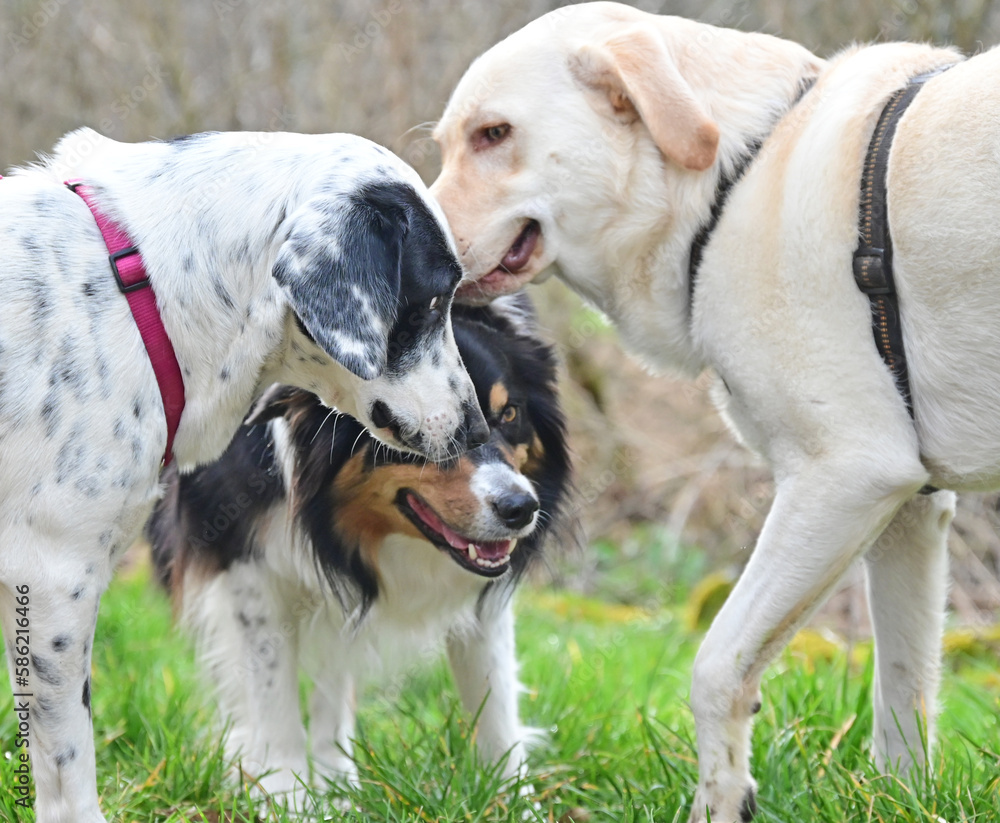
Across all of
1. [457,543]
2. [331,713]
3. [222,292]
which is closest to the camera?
[222,292]

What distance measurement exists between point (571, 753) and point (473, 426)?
1405 millimetres

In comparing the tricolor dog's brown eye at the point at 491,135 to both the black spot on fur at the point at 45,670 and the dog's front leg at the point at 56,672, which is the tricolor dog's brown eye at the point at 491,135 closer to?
the dog's front leg at the point at 56,672

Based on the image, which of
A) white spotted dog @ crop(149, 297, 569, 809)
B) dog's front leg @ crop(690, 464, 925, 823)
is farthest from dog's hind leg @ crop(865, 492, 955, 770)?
white spotted dog @ crop(149, 297, 569, 809)

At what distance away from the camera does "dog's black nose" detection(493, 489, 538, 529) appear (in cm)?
288

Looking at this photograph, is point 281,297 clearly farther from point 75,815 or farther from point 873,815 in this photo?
point 873,815

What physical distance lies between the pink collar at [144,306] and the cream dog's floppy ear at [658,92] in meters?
1.27

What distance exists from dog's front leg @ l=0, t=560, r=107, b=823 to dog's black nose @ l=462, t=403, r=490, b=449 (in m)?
0.88

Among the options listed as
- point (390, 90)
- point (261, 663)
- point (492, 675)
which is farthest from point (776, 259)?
point (390, 90)

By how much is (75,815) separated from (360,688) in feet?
5.51

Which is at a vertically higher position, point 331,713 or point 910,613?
point 910,613

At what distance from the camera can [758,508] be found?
654cm

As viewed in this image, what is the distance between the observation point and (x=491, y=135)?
2896mm

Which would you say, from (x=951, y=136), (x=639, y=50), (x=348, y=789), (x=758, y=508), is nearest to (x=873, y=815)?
(x=348, y=789)

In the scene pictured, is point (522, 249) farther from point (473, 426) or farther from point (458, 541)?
point (458, 541)
